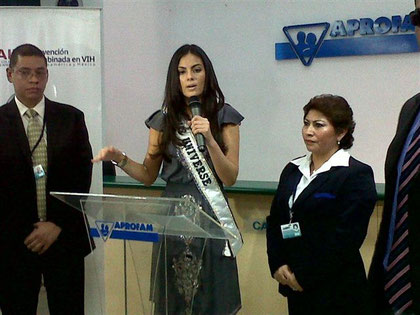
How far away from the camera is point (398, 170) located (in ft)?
5.19

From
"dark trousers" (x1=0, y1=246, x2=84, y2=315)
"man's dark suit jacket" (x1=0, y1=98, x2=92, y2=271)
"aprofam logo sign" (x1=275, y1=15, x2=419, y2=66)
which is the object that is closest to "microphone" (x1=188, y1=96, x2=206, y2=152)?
"man's dark suit jacket" (x1=0, y1=98, x2=92, y2=271)

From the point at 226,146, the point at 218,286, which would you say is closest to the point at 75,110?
the point at 226,146

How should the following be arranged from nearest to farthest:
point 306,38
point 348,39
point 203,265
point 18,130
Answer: point 203,265, point 18,130, point 348,39, point 306,38

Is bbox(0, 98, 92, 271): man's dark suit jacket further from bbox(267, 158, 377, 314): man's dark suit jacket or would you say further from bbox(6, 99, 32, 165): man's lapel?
bbox(267, 158, 377, 314): man's dark suit jacket

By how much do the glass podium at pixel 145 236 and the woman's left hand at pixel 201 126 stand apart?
441mm

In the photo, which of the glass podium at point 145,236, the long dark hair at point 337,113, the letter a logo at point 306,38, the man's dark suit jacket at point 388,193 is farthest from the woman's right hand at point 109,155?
the letter a logo at point 306,38

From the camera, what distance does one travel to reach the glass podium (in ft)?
5.91

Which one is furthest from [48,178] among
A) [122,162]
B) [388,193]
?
[388,193]

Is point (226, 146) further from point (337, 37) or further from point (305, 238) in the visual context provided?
point (337, 37)

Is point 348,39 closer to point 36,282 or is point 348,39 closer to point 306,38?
point 306,38

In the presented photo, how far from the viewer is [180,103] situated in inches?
98.1

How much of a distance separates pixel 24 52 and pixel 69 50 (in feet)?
0.86

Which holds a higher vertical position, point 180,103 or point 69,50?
point 69,50

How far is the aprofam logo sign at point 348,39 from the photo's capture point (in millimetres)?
3846
